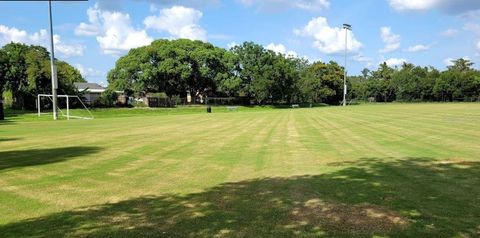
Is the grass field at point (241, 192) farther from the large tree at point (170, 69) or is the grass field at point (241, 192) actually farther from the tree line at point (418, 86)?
the tree line at point (418, 86)

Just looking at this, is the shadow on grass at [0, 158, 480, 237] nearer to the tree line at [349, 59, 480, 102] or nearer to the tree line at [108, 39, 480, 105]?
the tree line at [108, 39, 480, 105]

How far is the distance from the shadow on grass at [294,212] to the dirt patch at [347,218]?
0.5 inches

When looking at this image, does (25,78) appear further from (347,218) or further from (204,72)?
(347,218)

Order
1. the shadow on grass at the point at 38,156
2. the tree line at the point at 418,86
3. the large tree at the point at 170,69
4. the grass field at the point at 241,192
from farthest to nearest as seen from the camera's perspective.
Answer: the tree line at the point at 418,86
the large tree at the point at 170,69
the shadow on grass at the point at 38,156
the grass field at the point at 241,192

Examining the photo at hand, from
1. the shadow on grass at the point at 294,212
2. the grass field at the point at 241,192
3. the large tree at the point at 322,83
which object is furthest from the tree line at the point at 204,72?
the shadow on grass at the point at 294,212

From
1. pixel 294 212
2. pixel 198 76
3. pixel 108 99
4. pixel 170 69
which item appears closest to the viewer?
pixel 294 212

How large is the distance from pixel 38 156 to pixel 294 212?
9002 mm

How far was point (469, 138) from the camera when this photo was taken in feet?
54.9

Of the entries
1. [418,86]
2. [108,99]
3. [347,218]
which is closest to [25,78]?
[108,99]

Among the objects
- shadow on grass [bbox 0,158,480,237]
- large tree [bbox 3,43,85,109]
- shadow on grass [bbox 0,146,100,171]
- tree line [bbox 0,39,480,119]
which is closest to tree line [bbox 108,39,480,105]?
tree line [bbox 0,39,480,119]

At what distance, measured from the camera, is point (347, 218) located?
240 inches

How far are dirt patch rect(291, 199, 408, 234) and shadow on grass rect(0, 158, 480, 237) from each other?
0.01 meters

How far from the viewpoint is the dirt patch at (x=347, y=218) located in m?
5.66

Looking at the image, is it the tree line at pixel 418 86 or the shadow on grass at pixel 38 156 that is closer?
the shadow on grass at pixel 38 156
